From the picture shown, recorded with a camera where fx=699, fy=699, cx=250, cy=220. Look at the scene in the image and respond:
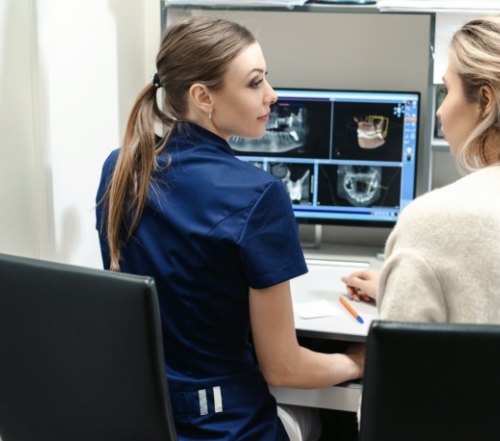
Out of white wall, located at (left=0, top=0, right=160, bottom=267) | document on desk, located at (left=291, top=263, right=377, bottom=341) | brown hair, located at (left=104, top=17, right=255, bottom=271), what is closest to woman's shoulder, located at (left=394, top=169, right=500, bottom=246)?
document on desk, located at (left=291, top=263, right=377, bottom=341)

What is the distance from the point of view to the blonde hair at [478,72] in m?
1.06

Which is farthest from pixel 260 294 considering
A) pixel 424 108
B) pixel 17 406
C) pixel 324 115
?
pixel 424 108

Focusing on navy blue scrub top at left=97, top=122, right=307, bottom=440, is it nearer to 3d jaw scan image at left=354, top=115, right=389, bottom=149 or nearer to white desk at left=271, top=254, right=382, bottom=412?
white desk at left=271, top=254, right=382, bottom=412

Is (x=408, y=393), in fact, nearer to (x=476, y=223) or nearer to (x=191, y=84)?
(x=476, y=223)

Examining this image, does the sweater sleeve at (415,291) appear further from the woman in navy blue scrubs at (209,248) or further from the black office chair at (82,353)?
the black office chair at (82,353)

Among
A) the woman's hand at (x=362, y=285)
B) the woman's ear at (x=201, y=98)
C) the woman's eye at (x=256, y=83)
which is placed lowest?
the woman's hand at (x=362, y=285)

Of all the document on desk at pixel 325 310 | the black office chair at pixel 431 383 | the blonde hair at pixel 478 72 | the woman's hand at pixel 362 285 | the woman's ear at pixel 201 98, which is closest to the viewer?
the black office chair at pixel 431 383

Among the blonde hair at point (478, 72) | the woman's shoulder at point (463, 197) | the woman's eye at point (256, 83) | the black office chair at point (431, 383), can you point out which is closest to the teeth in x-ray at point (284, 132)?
the woman's eye at point (256, 83)

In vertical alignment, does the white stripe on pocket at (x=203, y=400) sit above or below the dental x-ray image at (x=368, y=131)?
below

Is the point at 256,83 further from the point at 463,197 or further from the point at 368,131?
the point at 368,131

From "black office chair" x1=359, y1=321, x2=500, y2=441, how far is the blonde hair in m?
0.43

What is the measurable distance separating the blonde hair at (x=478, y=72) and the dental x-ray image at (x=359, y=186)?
2.95 feet

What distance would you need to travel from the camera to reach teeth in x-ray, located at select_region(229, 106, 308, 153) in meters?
2.04

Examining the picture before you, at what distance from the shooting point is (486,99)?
1080 mm
